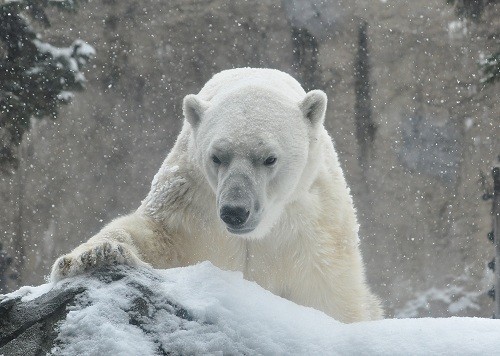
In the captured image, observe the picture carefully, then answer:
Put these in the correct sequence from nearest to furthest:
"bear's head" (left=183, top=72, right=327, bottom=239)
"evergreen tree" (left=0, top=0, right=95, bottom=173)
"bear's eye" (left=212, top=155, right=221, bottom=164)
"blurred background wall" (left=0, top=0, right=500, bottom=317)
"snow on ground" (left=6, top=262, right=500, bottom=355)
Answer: "snow on ground" (left=6, top=262, right=500, bottom=355) → "bear's head" (left=183, top=72, right=327, bottom=239) → "bear's eye" (left=212, top=155, right=221, bottom=164) → "evergreen tree" (left=0, top=0, right=95, bottom=173) → "blurred background wall" (left=0, top=0, right=500, bottom=317)

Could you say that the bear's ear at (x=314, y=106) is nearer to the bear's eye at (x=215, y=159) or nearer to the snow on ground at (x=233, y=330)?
the bear's eye at (x=215, y=159)

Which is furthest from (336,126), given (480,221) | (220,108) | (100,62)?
(220,108)

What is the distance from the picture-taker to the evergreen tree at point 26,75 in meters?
8.07

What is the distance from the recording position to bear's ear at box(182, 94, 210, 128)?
3275 mm

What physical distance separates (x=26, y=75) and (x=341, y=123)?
3912 millimetres

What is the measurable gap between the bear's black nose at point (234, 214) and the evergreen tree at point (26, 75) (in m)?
5.67

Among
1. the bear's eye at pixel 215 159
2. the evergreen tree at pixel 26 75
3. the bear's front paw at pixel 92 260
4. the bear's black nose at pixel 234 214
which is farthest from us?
the evergreen tree at pixel 26 75

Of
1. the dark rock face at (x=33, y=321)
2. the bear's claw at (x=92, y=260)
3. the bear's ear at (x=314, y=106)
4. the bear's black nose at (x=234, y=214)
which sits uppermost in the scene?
the bear's ear at (x=314, y=106)

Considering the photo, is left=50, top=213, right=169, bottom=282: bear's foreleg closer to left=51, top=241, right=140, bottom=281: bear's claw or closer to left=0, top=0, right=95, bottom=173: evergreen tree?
left=51, top=241, right=140, bottom=281: bear's claw

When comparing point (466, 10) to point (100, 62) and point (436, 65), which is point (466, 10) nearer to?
point (436, 65)

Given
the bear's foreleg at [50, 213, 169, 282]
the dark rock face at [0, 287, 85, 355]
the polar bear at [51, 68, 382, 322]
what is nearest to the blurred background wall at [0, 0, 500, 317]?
the polar bear at [51, 68, 382, 322]

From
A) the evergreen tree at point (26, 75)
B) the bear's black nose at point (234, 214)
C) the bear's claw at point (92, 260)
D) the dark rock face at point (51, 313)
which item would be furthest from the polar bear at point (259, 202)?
the evergreen tree at point (26, 75)

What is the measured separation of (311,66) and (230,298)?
26.4 feet

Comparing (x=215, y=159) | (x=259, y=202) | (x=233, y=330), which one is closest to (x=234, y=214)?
(x=259, y=202)
